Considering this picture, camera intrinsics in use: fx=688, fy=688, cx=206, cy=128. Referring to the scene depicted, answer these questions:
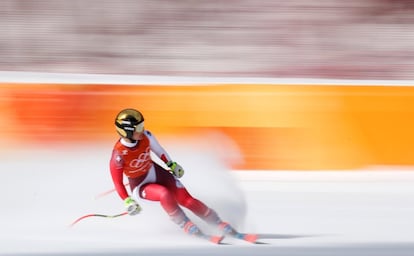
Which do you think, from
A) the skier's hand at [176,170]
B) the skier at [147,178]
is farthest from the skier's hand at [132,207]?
the skier's hand at [176,170]

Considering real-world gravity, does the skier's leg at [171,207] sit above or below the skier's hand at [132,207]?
above

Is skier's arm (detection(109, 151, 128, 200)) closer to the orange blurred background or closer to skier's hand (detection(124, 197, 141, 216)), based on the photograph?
skier's hand (detection(124, 197, 141, 216))

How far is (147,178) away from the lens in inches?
207

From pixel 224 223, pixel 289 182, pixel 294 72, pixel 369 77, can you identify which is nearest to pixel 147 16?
pixel 294 72

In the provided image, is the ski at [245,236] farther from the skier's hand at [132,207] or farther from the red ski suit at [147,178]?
the skier's hand at [132,207]

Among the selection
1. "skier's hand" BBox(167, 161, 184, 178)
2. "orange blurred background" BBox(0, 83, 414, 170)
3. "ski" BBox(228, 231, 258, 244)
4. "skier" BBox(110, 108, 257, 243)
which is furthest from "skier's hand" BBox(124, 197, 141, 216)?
"orange blurred background" BBox(0, 83, 414, 170)

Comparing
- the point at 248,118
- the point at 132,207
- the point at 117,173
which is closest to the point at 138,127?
the point at 117,173

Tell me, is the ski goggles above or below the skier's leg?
above

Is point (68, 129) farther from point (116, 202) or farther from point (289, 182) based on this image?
point (289, 182)

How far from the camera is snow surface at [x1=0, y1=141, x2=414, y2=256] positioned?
4926 millimetres

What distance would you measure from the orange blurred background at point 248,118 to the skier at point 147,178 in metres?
0.94

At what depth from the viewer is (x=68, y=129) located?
6262 millimetres

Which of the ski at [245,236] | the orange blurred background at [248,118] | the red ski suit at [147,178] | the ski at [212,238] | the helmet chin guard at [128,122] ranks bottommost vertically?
the ski at [212,238]

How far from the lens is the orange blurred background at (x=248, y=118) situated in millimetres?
6168
